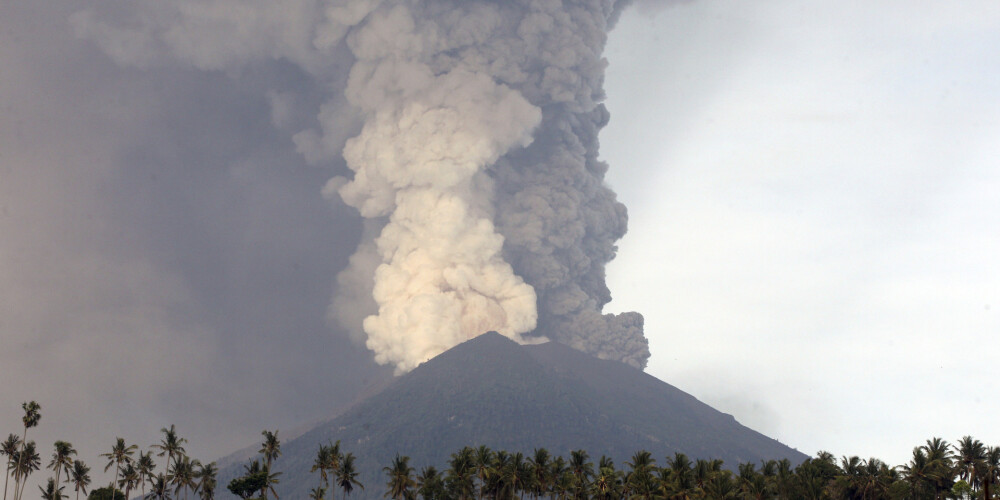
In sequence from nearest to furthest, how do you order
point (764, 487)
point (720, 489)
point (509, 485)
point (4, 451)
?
1. point (720, 489)
2. point (764, 487)
3. point (509, 485)
4. point (4, 451)

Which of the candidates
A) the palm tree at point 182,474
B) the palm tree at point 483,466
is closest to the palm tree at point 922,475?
the palm tree at point 483,466

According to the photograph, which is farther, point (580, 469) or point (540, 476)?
point (580, 469)

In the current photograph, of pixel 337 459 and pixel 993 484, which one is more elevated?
pixel 337 459

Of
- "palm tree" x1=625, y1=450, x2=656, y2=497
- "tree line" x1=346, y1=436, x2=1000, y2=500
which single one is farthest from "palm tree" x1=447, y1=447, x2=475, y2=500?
"palm tree" x1=625, y1=450, x2=656, y2=497

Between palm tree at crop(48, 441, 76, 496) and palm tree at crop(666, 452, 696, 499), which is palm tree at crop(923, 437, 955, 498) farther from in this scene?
palm tree at crop(48, 441, 76, 496)

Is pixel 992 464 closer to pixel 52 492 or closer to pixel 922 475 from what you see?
pixel 922 475

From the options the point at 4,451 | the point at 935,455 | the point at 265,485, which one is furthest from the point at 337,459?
the point at 935,455

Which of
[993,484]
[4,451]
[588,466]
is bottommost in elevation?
[993,484]

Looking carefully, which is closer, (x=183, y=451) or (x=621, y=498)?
(x=621, y=498)

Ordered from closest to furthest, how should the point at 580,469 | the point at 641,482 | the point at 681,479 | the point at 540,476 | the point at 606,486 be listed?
the point at 681,479, the point at 641,482, the point at 606,486, the point at 540,476, the point at 580,469

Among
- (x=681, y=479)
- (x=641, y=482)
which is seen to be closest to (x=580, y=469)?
(x=641, y=482)

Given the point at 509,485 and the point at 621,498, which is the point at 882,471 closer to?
the point at 621,498
